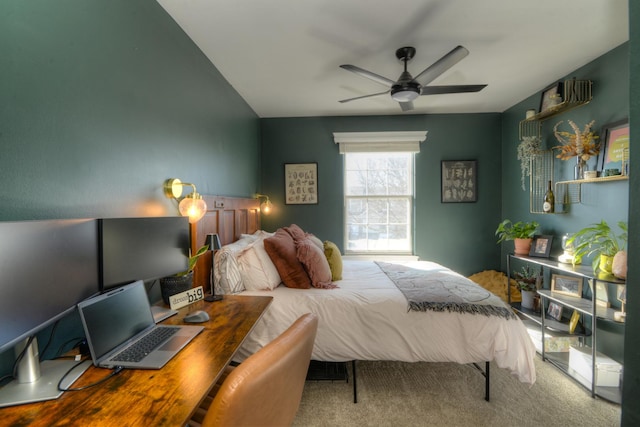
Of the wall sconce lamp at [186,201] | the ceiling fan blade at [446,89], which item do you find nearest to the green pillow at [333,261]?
the wall sconce lamp at [186,201]

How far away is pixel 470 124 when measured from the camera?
157 inches

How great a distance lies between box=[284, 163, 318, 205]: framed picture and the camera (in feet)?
13.5

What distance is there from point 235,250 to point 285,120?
8.17ft

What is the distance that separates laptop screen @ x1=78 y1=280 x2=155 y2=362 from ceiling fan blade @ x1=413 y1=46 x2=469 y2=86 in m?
2.31

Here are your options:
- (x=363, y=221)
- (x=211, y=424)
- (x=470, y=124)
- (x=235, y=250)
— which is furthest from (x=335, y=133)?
(x=211, y=424)

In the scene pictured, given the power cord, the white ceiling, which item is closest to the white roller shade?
the white ceiling

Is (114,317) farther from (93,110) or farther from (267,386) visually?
(93,110)

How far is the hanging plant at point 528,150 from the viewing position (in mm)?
3180

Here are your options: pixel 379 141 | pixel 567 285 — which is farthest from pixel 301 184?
pixel 567 285

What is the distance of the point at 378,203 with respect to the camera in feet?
13.6

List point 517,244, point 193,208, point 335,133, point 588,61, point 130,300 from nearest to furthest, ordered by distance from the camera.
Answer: point 130,300, point 193,208, point 588,61, point 517,244, point 335,133

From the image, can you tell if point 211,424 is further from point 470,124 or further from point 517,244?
point 470,124

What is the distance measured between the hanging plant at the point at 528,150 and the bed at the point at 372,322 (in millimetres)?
2045

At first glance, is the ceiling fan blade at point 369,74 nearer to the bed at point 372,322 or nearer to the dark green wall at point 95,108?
the dark green wall at point 95,108
